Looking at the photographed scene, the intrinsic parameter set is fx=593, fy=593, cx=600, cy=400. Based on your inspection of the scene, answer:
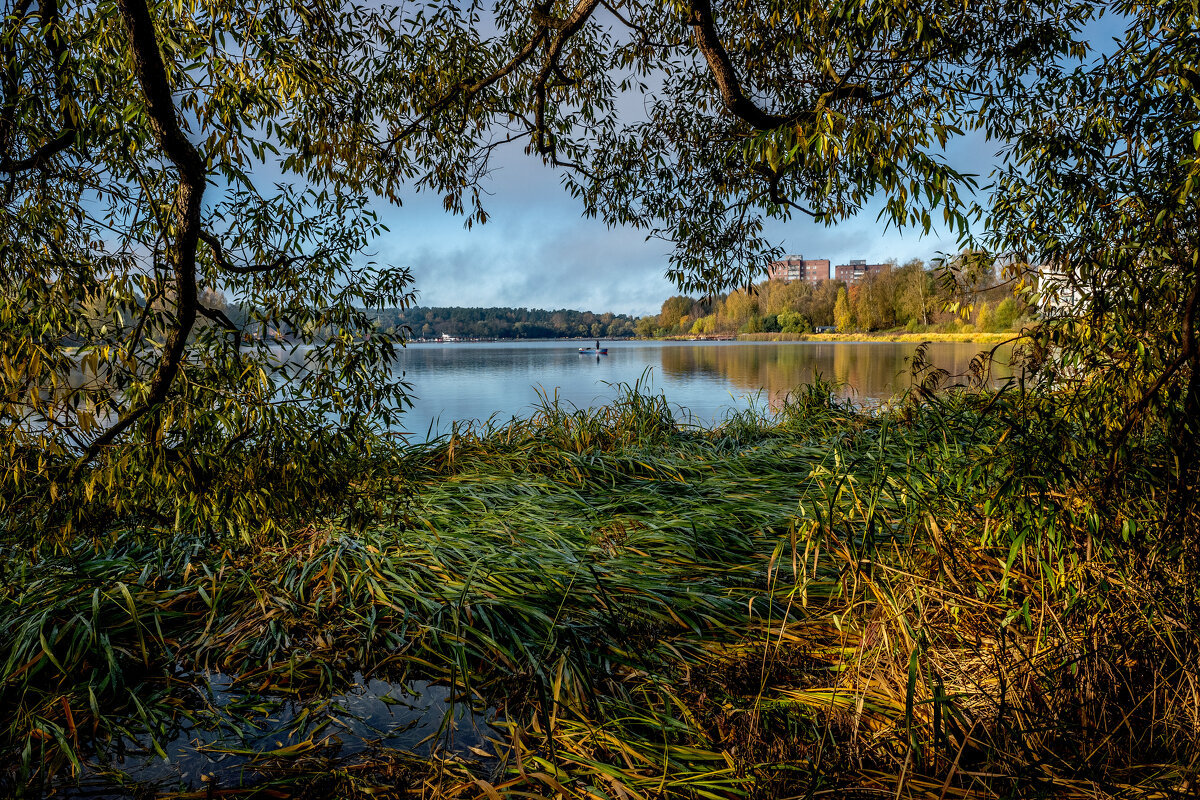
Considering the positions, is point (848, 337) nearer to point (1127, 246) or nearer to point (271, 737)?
point (1127, 246)

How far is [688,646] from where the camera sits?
92.5 inches

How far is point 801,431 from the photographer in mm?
6332

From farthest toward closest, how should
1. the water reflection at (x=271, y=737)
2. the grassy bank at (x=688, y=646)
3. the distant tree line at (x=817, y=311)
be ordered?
1. the distant tree line at (x=817, y=311)
2. the water reflection at (x=271, y=737)
3. the grassy bank at (x=688, y=646)

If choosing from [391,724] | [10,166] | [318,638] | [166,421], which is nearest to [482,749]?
[391,724]

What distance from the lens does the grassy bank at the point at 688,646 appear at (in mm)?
1612

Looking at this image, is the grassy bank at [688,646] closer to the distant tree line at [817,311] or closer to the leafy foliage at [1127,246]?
the leafy foliage at [1127,246]

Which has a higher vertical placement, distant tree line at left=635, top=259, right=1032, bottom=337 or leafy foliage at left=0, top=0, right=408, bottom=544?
distant tree line at left=635, top=259, right=1032, bottom=337

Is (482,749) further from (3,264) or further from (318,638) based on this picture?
(3,264)

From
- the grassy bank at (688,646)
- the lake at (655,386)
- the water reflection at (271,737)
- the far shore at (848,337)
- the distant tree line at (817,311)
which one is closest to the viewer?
the grassy bank at (688,646)

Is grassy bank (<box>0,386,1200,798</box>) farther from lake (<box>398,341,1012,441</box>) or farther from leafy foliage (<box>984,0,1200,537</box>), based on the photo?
lake (<box>398,341,1012,441</box>)

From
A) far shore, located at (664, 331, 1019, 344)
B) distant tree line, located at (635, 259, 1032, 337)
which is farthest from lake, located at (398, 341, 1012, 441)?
far shore, located at (664, 331, 1019, 344)

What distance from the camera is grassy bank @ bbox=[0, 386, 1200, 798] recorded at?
63.5 inches

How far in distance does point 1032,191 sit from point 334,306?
3.07 metres

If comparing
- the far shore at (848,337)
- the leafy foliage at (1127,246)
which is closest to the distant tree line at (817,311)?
the far shore at (848,337)
